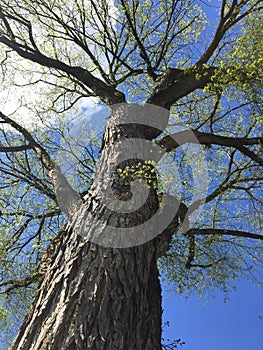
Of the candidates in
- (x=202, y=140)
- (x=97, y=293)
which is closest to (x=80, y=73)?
(x=202, y=140)

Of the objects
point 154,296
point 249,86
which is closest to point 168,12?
point 249,86

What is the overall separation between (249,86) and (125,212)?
1.53m

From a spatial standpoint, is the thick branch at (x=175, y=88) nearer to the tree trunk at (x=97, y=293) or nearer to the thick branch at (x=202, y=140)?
the thick branch at (x=202, y=140)

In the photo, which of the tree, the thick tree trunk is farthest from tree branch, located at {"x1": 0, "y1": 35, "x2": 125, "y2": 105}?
the thick tree trunk

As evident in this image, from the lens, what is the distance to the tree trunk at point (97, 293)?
6.79ft

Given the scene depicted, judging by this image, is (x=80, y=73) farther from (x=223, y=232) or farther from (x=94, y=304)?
(x=94, y=304)

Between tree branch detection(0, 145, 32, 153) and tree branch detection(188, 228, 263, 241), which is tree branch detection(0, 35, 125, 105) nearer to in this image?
tree branch detection(0, 145, 32, 153)

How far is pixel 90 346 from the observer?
195 centimetres

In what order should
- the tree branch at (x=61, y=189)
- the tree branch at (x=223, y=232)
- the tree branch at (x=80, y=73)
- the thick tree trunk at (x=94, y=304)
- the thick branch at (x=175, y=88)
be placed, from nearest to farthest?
the thick tree trunk at (x=94, y=304) → the tree branch at (x=61, y=189) → the thick branch at (x=175, y=88) → the tree branch at (x=223, y=232) → the tree branch at (x=80, y=73)

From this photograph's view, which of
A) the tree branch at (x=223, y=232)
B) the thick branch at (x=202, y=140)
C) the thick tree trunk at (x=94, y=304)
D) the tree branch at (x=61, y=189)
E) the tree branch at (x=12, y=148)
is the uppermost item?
the thick branch at (x=202, y=140)

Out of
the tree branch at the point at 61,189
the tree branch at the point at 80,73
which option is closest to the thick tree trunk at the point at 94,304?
the tree branch at the point at 61,189

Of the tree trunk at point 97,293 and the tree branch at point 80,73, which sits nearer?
the tree trunk at point 97,293

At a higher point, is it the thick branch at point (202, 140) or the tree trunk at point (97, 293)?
the thick branch at point (202, 140)

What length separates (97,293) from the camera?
7.45 feet
